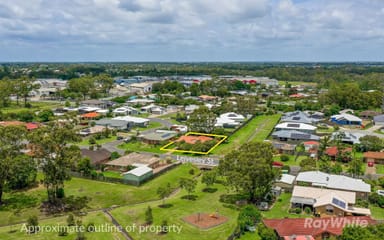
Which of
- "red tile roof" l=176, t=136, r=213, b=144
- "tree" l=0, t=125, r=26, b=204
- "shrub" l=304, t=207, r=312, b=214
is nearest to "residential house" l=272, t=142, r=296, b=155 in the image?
"red tile roof" l=176, t=136, r=213, b=144

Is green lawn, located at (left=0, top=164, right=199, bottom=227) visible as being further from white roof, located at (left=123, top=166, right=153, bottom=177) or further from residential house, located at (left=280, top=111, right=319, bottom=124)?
residential house, located at (left=280, top=111, right=319, bottom=124)

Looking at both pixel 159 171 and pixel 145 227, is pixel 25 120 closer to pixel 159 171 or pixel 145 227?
pixel 159 171

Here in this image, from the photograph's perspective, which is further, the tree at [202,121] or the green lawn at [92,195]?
the tree at [202,121]

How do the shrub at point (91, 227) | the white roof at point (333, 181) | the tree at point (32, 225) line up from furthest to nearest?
1. the white roof at point (333, 181)
2. the shrub at point (91, 227)
3. the tree at point (32, 225)

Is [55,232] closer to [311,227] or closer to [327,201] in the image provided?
[311,227]

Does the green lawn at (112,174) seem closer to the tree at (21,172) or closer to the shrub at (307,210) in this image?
the tree at (21,172)

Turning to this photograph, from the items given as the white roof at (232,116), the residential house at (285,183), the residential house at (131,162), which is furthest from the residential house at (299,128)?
the residential house at (131,162)

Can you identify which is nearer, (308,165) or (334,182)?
(334,182)

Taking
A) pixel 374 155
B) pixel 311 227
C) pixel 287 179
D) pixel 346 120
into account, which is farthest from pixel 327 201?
pixel 346 120

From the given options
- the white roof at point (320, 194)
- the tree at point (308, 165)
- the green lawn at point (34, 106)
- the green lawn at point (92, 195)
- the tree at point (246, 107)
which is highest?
the tree at point (246, 107)
